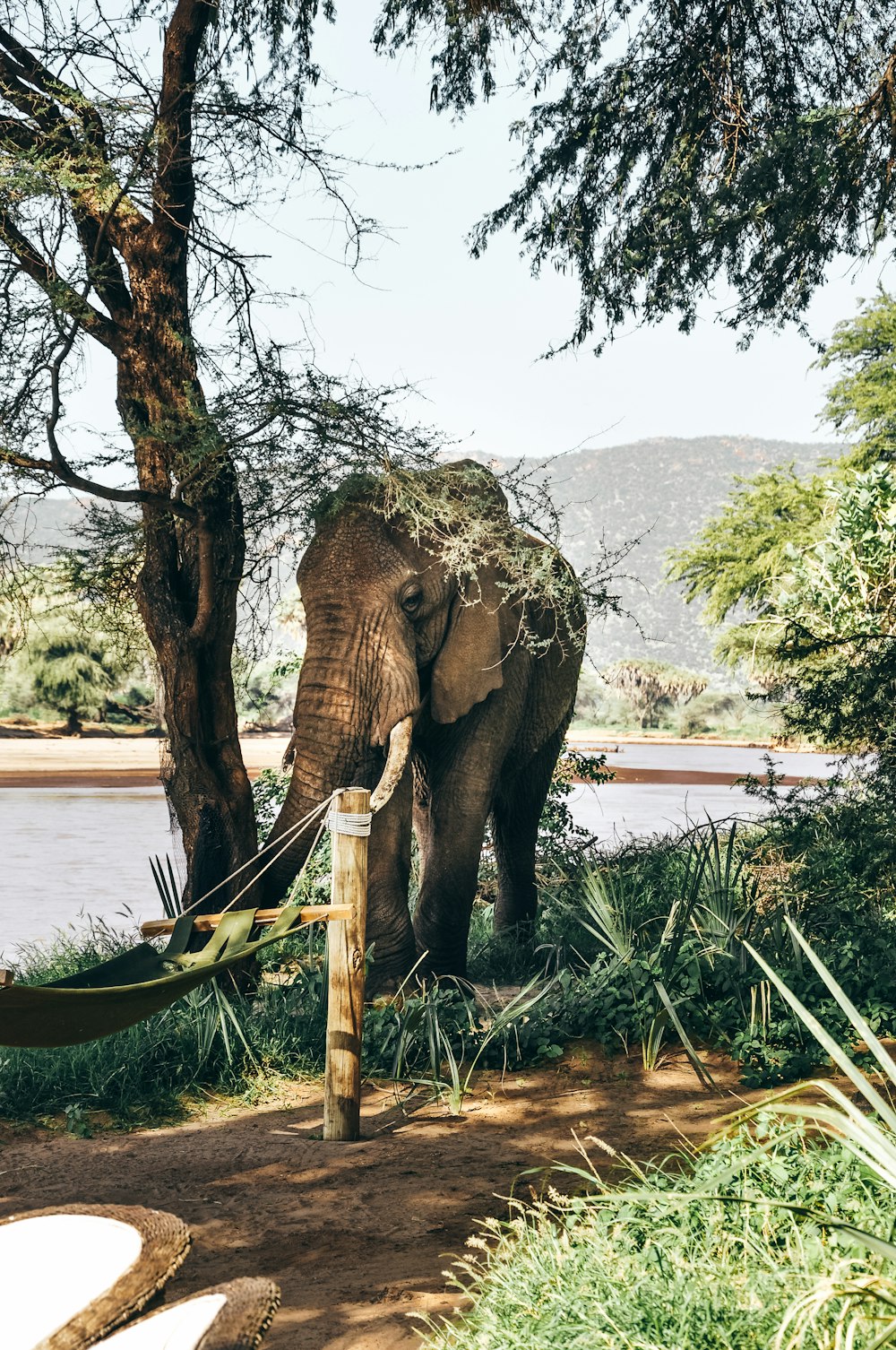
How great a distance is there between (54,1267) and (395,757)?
12.9 feet

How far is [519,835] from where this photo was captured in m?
9.20

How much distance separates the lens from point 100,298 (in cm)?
674

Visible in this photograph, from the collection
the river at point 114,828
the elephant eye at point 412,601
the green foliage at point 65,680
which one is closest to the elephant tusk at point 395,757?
the elephant eye at point 412,601

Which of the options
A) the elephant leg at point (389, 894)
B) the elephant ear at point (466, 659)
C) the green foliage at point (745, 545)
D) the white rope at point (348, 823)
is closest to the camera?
the white rope at point (348, 823)

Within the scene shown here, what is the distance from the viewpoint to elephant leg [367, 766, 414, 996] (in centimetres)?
669

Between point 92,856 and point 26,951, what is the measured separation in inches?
321

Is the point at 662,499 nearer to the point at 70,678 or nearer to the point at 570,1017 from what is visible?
the point at 70,678

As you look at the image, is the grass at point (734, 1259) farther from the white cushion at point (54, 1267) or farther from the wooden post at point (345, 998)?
the wooden post at point (345, 998)

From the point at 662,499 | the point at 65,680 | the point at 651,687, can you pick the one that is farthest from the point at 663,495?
the point at 65,680

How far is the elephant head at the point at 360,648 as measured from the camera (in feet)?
20.6

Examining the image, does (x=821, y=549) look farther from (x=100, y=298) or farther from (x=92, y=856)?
(x=92, y=856)

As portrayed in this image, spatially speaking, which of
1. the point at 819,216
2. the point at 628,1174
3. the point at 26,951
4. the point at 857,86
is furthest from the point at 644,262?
the point at 26,951

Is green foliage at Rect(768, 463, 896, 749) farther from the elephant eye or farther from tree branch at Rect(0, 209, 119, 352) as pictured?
tree branch at Rect(0, 209, 119, 352)

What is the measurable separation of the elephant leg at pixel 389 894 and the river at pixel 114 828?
234cm
